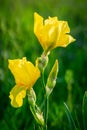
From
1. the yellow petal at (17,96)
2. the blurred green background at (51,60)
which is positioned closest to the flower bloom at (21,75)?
the yellow petal at (17,96)

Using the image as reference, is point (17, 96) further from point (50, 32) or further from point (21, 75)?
point (50, 32)

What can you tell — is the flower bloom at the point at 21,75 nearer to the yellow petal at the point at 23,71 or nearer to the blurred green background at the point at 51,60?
the yellow petal at the point at 23,71

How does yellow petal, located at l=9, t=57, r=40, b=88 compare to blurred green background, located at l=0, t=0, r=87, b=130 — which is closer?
yellow petal, located at l=9, t=57, r=40, b=88

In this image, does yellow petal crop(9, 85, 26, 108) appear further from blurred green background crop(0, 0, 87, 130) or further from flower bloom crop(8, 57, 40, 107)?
blurred green background crop(0, 0, 87, 130)

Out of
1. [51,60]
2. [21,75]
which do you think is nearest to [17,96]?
[21,75]

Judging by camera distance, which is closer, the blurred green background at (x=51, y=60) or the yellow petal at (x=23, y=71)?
the yellow petal at (x=23, y=71)

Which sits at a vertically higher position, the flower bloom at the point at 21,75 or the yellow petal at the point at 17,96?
the flower bloom at the point at 21,75

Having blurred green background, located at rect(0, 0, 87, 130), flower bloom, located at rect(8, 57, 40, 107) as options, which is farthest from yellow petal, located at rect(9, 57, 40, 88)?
blurred green background, located at rect(0, 0, 87, 130)
